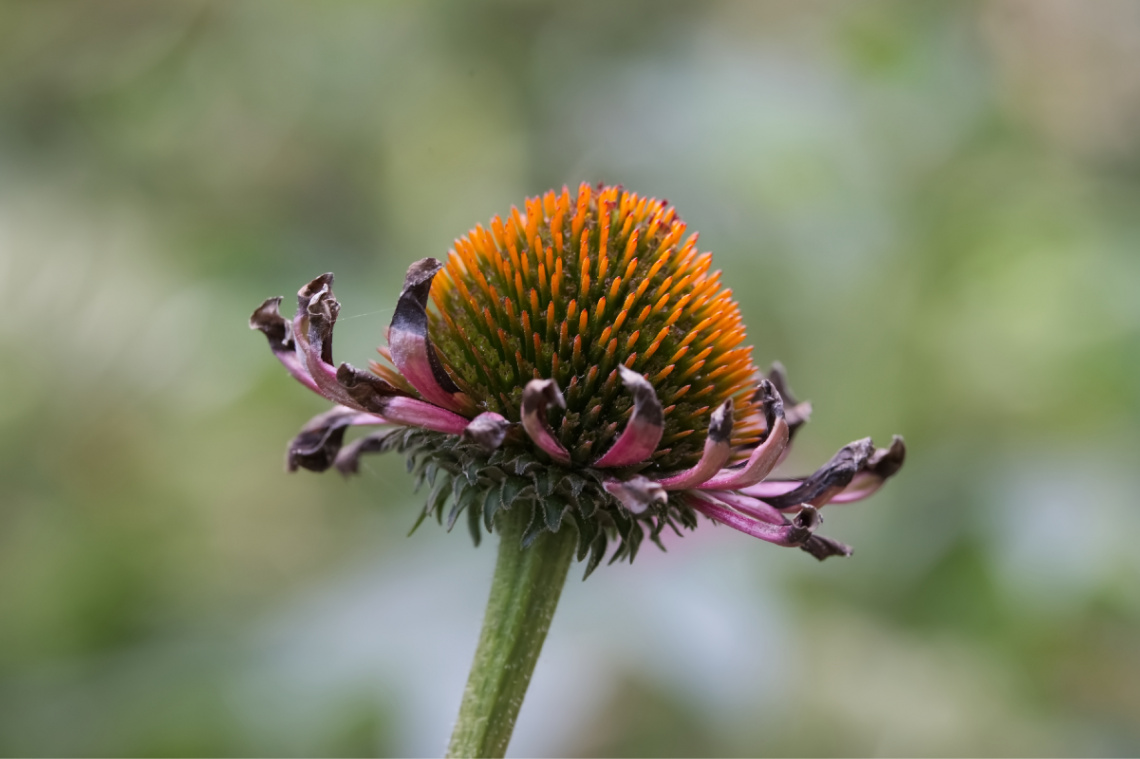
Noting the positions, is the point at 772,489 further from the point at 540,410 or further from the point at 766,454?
the point at 540,410

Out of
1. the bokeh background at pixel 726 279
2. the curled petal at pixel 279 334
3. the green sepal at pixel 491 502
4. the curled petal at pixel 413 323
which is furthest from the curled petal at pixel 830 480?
the bokeh background at pixel 726 279

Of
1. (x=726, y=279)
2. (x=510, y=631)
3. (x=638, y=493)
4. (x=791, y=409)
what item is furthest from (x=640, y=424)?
A: (x=726, y=279)

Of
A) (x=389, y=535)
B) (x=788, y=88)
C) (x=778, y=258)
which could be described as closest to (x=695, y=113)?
(x=788, y=88)

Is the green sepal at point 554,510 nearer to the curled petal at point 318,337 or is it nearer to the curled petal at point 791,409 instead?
the curled petal at point 318,337

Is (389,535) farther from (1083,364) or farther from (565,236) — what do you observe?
(1083,364)

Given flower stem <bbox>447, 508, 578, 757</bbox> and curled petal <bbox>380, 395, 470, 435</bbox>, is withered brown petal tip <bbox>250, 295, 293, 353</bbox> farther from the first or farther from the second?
flower stem <bbox>447, 508, 578, 757</bbox>

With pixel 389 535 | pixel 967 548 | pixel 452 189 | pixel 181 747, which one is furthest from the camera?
pixel 452 189

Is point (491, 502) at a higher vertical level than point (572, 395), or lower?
lower
